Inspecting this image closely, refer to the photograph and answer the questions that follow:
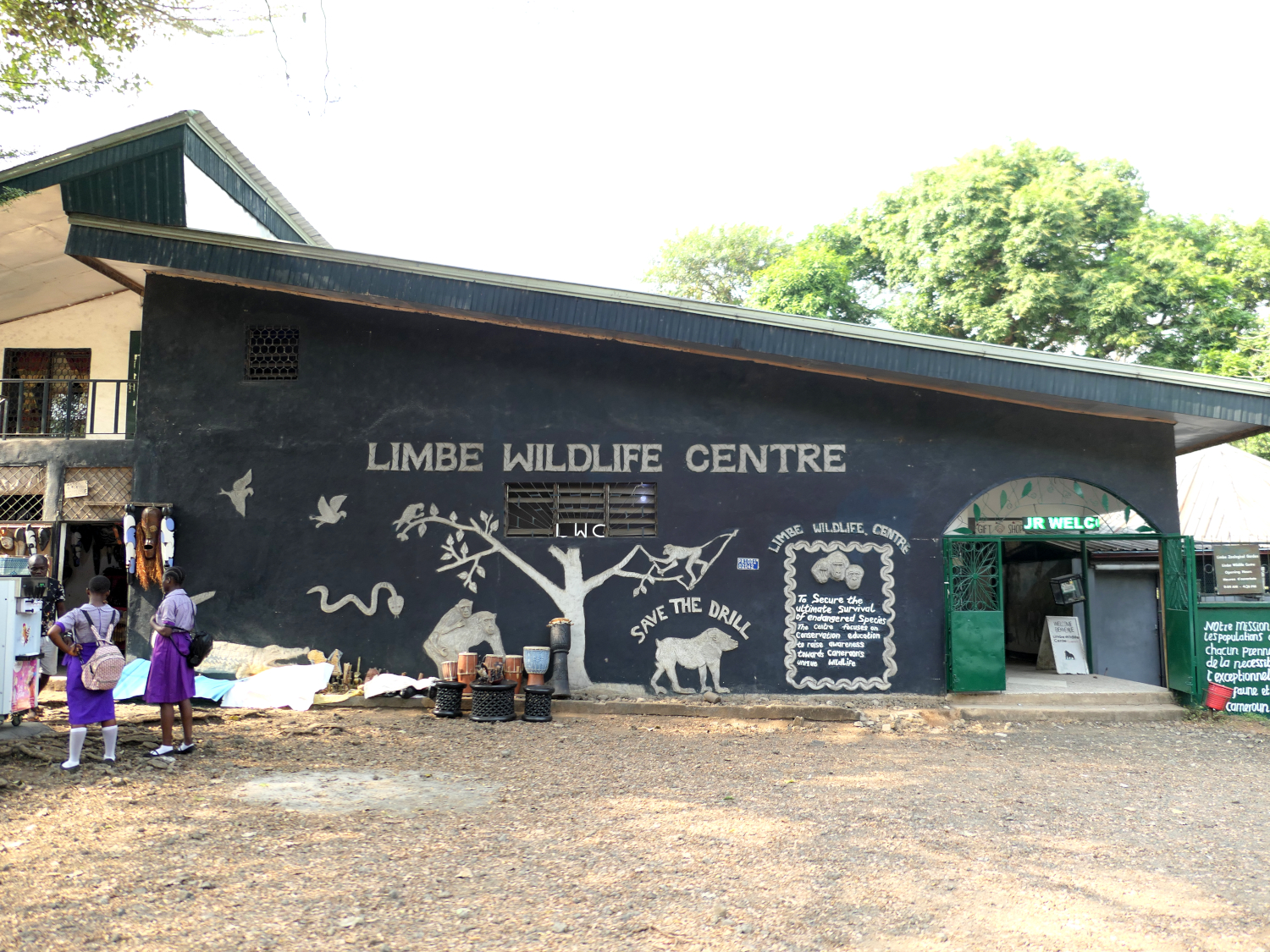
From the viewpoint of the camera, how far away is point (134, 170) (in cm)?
1089

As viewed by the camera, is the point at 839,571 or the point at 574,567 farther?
the point at 574,567

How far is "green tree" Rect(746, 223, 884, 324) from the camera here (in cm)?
2472

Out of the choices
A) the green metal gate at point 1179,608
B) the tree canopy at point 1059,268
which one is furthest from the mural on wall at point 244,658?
the tree canopy at point 1059,268

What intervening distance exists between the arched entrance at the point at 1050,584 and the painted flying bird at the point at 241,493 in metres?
8.36

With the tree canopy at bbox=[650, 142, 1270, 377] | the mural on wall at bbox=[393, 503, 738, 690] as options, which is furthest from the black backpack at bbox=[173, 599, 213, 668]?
the tree canopy at bbox=[650, 142, 1270, 377]

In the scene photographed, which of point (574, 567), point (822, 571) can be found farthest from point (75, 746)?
point (822, 571)

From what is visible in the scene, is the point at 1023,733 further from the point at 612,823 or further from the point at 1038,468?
the point at 612,823

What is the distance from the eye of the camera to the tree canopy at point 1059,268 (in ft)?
64.2

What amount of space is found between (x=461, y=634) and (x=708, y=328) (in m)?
4.60

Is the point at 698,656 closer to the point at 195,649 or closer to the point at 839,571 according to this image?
the point at 839,571

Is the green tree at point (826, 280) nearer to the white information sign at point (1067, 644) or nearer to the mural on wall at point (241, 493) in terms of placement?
the white information sign at point (1067, 644)

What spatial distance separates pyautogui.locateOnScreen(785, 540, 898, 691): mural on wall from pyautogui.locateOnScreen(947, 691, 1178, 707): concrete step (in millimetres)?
967

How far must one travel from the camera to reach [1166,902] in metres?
4.65

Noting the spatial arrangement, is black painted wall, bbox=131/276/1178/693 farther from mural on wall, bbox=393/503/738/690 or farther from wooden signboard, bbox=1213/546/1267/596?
wooden signboard, bbox=1213/546/1267/596
